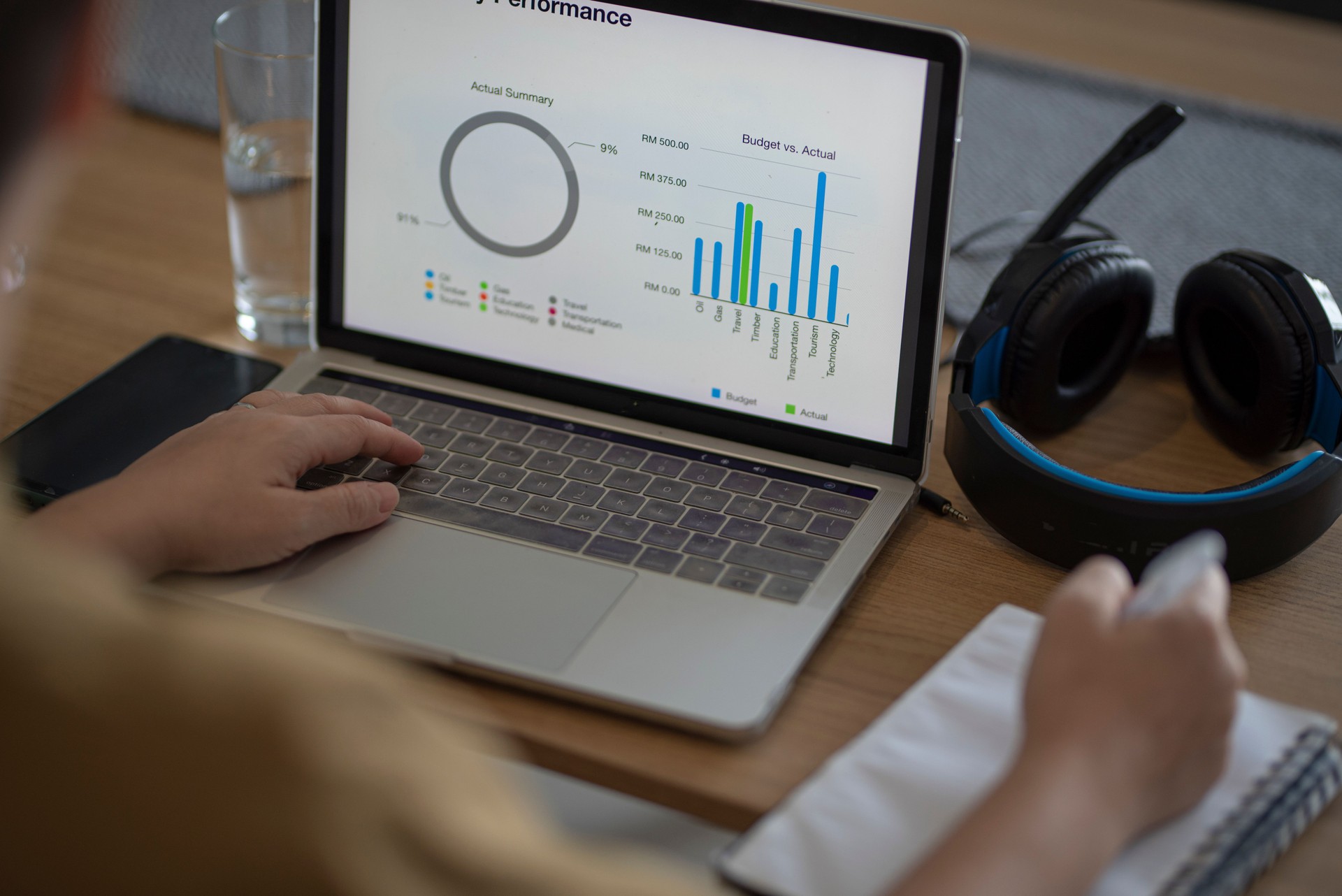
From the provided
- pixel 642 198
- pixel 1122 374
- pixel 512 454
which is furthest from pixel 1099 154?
pixel 512 454

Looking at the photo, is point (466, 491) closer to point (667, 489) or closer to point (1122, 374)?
point (667, 489)

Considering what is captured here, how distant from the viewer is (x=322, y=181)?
0.88 m

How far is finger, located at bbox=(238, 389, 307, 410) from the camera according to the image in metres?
0.81

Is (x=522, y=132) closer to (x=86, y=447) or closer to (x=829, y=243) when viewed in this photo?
(x=829, y=243)

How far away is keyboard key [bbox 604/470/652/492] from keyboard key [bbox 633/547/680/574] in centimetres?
7

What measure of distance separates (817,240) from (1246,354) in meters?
0.35

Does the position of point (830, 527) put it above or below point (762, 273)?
below

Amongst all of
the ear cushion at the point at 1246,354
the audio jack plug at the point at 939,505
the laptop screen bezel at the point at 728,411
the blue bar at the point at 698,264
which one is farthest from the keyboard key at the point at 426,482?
Result: the ear cushion at the point at 1246,354

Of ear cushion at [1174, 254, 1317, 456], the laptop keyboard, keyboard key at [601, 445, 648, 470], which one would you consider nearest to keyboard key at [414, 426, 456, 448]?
the laptop keyboard

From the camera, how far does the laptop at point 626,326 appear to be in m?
0.69

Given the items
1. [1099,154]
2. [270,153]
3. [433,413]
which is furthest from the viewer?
[1099,154]

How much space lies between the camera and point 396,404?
0.87 meters

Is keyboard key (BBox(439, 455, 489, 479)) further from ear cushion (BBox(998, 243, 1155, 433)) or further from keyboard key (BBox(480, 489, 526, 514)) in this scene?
ear cushion (BBox(998, 243, 1155, 433))

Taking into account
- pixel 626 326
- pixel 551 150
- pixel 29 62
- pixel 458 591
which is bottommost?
pixel 458 591
